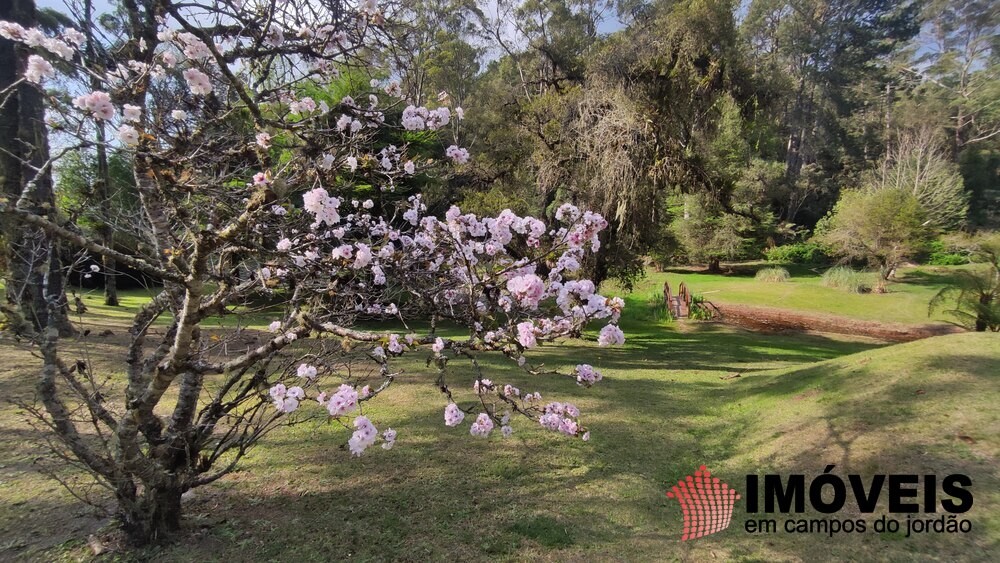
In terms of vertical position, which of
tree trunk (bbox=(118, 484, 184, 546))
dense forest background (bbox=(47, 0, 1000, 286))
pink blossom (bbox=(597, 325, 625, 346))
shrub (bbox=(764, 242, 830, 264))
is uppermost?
dense forest background (bbox=(47, 0, 1000, 286))

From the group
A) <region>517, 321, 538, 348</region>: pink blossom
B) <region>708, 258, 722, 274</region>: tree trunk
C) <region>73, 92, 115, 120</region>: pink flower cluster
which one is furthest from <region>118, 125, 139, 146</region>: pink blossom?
<region>708, 258, 722, 274</region>: tree trunk

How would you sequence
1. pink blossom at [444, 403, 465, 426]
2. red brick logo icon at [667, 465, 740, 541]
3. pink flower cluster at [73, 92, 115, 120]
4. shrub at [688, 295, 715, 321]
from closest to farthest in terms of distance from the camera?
pink flower cluster at [73, 92, 115, 120] → pink blossom at [444, 403, 465, 426] → red brick logo icon at [667, 465, 740, 541] → shrub at [688, 295, 715, 321]

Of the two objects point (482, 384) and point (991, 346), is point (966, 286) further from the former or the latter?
point (482, 384)

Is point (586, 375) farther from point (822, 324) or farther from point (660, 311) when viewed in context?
point (822, 324)

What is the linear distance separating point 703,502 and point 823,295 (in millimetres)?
18124

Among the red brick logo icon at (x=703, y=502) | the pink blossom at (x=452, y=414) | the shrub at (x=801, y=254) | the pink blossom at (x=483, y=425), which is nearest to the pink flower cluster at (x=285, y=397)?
the pink blossom at (x=452, y=414)

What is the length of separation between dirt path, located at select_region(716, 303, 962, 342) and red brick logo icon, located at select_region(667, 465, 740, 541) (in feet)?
34.3

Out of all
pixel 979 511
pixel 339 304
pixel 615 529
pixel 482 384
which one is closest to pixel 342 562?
pixel 482 384

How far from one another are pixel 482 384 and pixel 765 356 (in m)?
8.53

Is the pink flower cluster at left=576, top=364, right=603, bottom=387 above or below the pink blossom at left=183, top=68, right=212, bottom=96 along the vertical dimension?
below

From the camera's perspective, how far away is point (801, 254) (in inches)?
1041

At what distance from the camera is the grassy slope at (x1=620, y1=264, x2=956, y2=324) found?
15039mm

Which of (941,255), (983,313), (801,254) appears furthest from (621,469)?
(941,255)

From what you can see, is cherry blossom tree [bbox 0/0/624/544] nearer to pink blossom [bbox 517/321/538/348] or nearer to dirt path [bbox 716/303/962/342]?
pink blossom [bbox 517/321/538/348]
